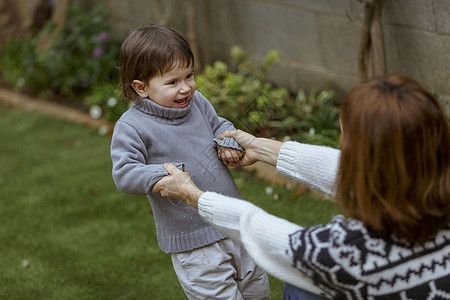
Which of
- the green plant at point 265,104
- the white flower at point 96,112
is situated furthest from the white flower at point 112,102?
the green plant at point 265,104

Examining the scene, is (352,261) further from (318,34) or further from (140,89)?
(318,34)

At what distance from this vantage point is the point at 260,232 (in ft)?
5.84

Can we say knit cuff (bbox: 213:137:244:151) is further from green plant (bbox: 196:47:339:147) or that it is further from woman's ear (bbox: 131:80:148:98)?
green plant (bbox: 196:47:339:147)

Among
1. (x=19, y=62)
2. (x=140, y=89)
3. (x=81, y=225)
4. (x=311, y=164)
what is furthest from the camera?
(x=19, y=62)

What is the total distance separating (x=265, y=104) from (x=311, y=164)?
261cm

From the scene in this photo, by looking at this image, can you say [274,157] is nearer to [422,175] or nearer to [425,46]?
[422,175]

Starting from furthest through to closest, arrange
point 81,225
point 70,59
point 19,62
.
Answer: point 19,62 → point 70,59 → point 81,225

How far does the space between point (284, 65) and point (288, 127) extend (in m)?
0.88

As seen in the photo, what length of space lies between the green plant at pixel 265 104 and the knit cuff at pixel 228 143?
1.97m

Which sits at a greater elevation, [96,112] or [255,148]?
[255,148]

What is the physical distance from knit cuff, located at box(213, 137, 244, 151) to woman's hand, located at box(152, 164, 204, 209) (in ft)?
0.83

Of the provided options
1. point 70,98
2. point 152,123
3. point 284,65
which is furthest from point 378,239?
point 70,98

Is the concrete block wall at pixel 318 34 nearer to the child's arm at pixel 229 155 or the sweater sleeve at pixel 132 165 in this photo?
the child's arm at pixel 229 155

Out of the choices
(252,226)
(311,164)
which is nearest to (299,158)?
(311,164)
